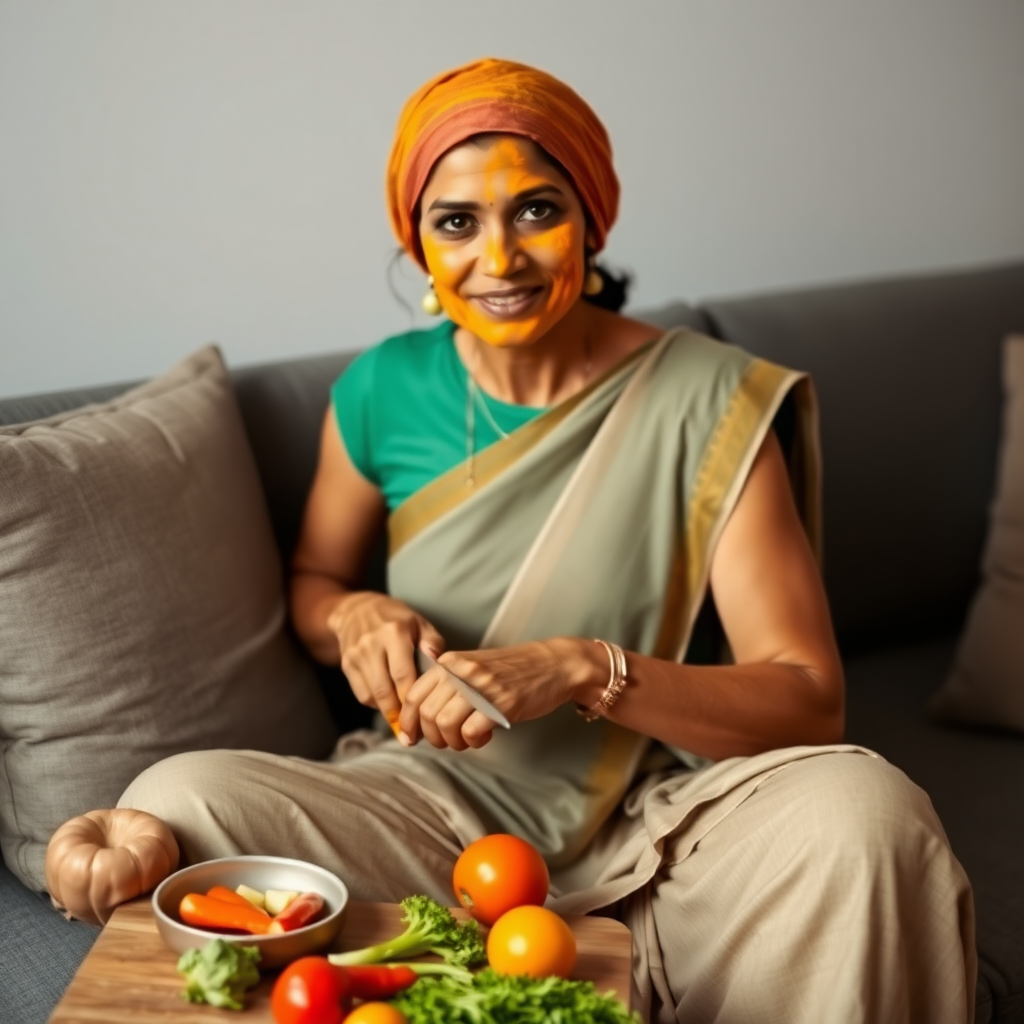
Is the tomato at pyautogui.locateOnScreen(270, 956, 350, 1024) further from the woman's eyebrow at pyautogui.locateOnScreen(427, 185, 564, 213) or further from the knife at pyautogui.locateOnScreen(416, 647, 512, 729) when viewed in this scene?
the woman's eyebrow at pyautogui.locateOnScreen(427, 185, 564, 213)

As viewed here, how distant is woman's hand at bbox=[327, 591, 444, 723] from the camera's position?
1.46 m

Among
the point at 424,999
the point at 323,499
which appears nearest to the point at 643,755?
the point at 323,499

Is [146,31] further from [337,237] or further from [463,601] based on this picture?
[463,601]

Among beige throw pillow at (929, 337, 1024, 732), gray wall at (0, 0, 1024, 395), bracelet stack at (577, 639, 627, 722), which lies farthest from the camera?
beige throw pillow at (929, 337, 1024, 732)

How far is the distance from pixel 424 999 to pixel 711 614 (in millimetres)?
814

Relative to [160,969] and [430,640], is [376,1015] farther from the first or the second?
[430,640]

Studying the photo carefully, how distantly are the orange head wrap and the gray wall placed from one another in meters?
0.48

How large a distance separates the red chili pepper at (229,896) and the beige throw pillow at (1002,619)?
128 centimetres

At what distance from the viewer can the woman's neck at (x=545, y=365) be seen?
1.71 metres

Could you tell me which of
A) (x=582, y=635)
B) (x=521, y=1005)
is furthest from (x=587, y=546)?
(x=521, y=1005)

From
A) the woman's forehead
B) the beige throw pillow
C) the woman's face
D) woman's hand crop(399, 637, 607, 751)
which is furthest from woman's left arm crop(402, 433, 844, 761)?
the beige throw pillow

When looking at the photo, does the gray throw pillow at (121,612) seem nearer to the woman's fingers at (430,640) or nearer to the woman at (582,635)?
the woman at (582,635)

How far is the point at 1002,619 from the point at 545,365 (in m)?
0.89

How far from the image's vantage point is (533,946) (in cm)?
110
